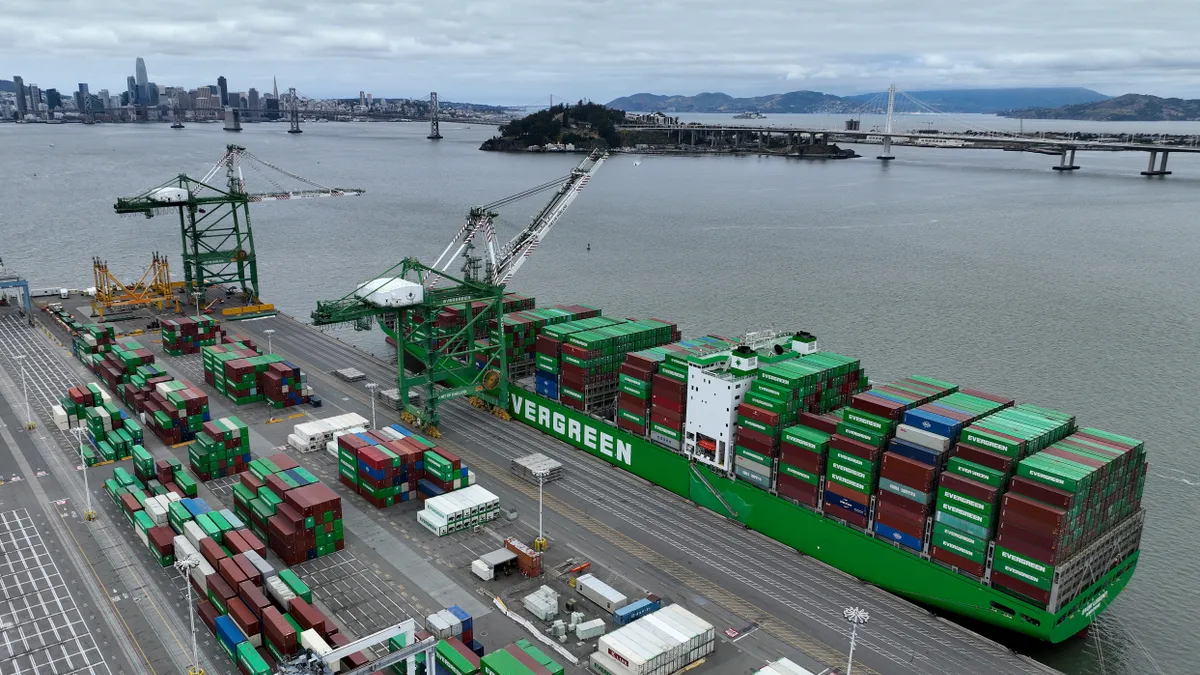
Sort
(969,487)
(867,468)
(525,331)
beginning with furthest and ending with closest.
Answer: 1. (525,331)
2. (867,468)
3. (969,487)

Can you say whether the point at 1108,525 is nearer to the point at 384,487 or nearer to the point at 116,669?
the point at 384,487

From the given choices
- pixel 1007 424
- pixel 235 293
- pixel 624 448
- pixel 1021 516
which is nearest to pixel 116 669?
pixel 624 448

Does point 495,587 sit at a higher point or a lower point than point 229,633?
lower

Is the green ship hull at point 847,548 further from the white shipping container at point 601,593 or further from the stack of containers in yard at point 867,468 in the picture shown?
the white shipping container at point 601,593

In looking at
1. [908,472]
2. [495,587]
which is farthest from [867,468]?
[495,587]

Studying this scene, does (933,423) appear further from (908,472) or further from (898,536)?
(898,536)

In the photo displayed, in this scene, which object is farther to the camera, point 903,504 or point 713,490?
point 713,490

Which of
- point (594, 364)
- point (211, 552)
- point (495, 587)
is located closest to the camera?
point (211, 552)
